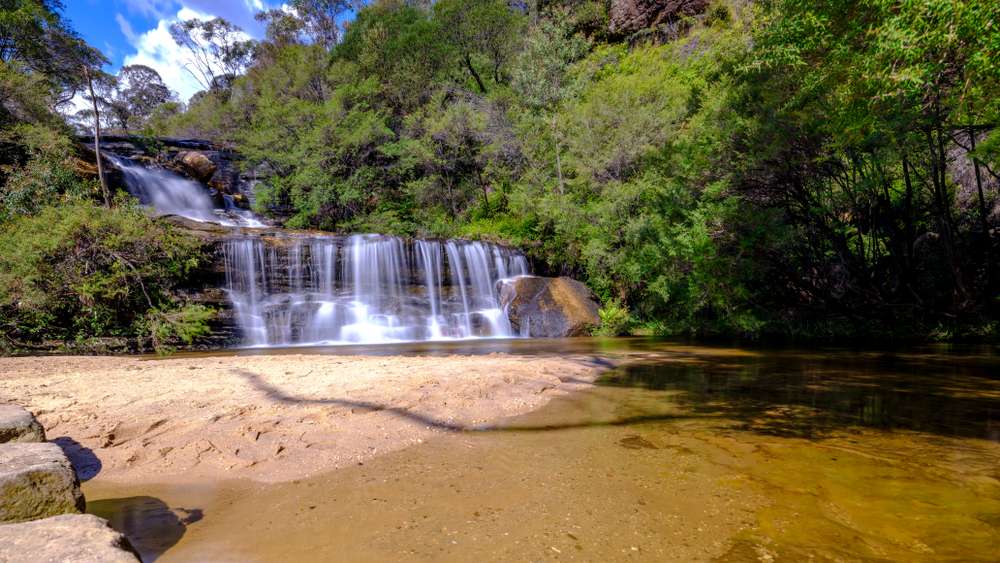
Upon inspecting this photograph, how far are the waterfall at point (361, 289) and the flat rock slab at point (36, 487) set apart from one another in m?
13.1

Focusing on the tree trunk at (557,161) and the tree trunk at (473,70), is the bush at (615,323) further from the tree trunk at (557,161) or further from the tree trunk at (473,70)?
the tree trunk at (473,70)

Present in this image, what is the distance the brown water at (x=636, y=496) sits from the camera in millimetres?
2227

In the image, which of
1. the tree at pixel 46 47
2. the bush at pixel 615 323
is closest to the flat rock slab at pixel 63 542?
the bush at pixel 615 323

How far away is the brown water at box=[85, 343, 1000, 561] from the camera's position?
87.7 inches

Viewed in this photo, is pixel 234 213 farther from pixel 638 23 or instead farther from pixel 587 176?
pixel 638 23

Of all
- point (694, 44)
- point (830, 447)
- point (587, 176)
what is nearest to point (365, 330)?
point (587, 176)

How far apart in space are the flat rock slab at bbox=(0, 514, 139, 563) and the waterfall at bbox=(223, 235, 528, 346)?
1380 centimetres

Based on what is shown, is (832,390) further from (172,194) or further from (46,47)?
(46,47)

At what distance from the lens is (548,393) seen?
19.0ft

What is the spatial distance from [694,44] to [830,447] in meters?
30.3

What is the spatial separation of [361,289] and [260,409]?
505 inches

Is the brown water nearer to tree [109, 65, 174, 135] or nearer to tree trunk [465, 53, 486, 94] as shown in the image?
tree trunk [465, 53, 486, 94]

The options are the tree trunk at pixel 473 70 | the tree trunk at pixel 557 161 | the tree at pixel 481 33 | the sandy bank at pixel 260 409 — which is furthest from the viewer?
the tree at pixel 481 33

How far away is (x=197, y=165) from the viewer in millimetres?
25375
